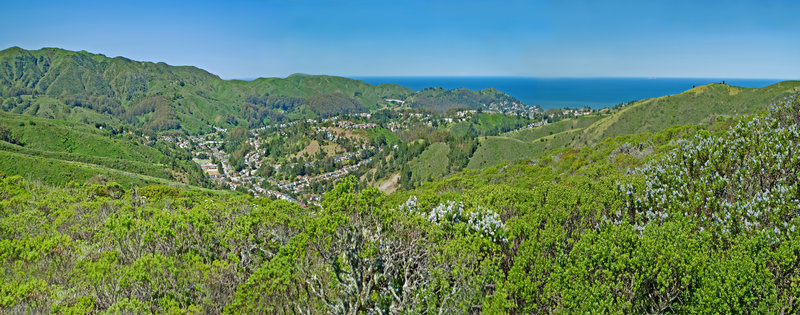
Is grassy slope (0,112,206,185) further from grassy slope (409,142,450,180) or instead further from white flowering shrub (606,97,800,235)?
white flowering shrub (606,97,800,235)

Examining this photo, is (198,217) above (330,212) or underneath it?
underneath

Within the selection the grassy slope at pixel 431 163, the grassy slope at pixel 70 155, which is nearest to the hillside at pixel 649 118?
the grassy slope at pixel 431 163

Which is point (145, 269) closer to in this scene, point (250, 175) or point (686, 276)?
point (686, 276)

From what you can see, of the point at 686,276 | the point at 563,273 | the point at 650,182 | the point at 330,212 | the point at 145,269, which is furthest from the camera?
the point at 650,182

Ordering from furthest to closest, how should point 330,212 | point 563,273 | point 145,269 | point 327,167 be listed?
point 327,167 → point 145,269 → point 330,212 → point 563,273

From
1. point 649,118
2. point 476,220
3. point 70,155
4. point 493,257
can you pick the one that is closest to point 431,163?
point 649,118

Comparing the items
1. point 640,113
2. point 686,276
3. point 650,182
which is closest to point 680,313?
point 686,276

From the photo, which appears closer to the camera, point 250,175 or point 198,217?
point 198,217

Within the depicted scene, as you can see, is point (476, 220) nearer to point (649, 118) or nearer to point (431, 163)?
point (431, 163)
